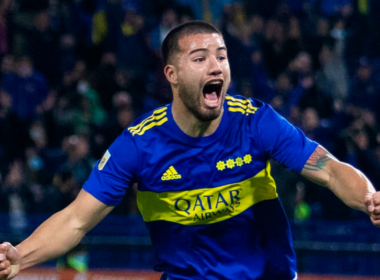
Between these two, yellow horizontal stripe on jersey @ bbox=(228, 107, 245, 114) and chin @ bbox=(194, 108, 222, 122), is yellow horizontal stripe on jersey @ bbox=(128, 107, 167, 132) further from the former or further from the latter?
yellow horizontal stripe on jersey @ bbox=(228, 107, 245, 114)

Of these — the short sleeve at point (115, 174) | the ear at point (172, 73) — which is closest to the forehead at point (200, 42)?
the ear at point (172, 73)

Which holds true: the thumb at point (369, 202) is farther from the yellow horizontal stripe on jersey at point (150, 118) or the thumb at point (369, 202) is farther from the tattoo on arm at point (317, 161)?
the yellow horizontal stripe on jersey at point (150, 118)

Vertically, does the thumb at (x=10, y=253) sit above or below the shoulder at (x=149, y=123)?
below

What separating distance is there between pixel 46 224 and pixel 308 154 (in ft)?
4.74

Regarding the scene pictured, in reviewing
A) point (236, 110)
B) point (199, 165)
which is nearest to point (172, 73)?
point (236, 110)

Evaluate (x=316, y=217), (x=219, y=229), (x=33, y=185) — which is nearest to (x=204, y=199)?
(x=219, y=229)

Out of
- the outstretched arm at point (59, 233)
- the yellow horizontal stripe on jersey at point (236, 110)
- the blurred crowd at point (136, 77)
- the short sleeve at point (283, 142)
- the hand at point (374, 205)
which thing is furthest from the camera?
the blurred crowd at point (136, 77)

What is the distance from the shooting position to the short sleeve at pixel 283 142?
4215 mm

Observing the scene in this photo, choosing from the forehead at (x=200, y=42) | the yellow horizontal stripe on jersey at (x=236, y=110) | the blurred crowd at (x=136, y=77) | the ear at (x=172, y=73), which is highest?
the forehead at (x=200, y=42)

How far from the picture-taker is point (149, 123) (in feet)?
14.6

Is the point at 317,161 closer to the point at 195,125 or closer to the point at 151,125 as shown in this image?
the point at 195,125

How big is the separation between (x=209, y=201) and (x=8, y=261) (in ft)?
3.61

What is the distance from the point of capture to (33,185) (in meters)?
10.2

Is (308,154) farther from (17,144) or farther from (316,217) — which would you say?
(17,144)
